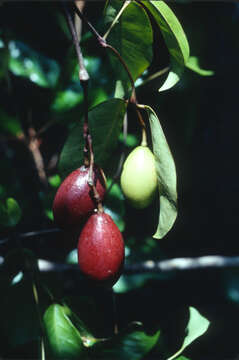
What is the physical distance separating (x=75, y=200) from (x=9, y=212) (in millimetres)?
317

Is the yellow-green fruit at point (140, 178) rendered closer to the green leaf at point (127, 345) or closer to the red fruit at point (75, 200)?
the red fruit at point (75, 200)

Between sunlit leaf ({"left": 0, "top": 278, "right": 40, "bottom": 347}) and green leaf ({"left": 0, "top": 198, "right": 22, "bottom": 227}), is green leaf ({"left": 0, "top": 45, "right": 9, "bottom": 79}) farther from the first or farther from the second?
sunlit leaf ({"left": 0, "top": 278, "right": 40, "bottom": 347})

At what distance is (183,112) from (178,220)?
0.41 metres

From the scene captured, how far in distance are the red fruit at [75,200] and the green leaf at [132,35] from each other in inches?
10.8

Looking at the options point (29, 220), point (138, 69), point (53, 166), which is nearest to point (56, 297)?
point (29, 220)

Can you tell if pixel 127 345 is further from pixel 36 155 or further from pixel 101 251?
pixel 36 155

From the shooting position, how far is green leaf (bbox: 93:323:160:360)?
87 centimetres

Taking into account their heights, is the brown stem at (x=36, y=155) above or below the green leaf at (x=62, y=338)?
above

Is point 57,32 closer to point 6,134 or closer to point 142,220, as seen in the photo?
point 6,134

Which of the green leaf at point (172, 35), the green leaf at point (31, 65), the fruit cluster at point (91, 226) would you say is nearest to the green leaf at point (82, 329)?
the fruit cluster at point (91, 226)

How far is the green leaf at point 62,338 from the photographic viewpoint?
825mm

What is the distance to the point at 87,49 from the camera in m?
1.08

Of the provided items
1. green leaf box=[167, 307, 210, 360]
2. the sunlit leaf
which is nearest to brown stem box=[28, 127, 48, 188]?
the sunlit leaf

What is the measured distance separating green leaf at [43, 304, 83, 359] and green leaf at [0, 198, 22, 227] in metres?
0.25
